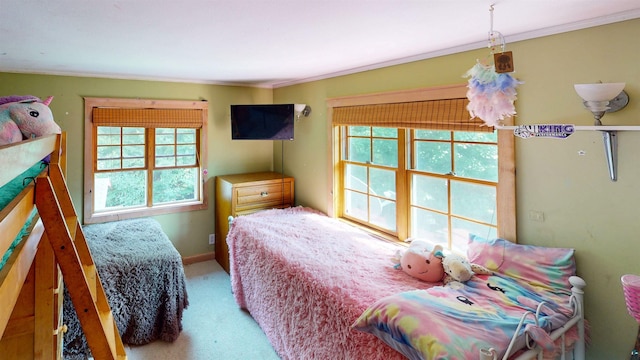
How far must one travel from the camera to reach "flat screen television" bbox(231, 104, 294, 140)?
154 inches

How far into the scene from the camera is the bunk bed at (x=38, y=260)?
0.76 meters

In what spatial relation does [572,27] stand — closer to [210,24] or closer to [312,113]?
[210,24]

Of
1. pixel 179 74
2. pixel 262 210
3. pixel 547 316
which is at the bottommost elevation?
pixel 547 316

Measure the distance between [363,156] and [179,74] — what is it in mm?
2194

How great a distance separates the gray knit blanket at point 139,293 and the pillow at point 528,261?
7.83 feet

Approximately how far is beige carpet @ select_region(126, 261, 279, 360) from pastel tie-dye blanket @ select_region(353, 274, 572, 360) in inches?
54.0

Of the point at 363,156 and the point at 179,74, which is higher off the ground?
the point at 179,74

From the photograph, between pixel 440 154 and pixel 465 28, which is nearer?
pixel 465 28

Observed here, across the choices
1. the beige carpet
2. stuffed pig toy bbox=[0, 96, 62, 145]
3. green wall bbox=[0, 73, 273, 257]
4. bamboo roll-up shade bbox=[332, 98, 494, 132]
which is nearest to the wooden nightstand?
green wall bbox=[0, 73, 273, 257]

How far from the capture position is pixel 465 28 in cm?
197

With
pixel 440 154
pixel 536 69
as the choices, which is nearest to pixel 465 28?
pixel 536 69

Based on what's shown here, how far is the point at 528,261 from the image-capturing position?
200 centimetres

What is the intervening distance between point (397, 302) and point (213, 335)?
1908 mm

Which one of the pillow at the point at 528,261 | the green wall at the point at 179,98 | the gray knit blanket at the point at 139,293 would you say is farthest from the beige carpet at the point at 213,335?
the pillow at the point at 528,261
